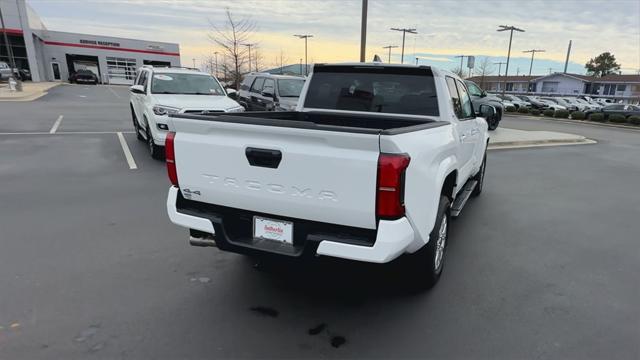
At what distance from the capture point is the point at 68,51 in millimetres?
50750

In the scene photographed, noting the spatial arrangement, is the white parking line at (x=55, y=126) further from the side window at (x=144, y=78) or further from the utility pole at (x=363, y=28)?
the utility pole at (x=363, y=28)

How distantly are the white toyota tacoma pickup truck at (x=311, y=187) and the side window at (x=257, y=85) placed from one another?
33.3 feet

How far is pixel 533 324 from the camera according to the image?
312 cm

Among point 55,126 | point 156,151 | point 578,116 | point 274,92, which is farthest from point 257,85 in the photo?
point 578,116

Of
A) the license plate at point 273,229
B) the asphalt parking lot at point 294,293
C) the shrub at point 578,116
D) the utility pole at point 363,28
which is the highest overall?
the utility pole at point 363,28

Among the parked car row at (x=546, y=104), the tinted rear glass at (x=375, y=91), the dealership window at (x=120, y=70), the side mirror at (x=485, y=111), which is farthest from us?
the dealership window at (x=120, y=70)

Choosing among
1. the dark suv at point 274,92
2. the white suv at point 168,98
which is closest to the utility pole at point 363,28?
the dark suv at point 274,92

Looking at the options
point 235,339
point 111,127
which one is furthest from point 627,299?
point 111,127

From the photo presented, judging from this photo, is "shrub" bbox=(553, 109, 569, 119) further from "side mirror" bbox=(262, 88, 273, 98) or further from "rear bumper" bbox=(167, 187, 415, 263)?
"rear bumper" bbox=(167, 187, 415, 263)

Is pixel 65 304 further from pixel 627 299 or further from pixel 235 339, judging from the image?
pixel 627 299

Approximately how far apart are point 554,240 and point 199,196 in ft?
13.9

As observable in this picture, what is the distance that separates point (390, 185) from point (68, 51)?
6013cm

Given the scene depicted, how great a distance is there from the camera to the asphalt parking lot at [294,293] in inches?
111

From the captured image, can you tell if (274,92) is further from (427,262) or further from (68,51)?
(68,51)
